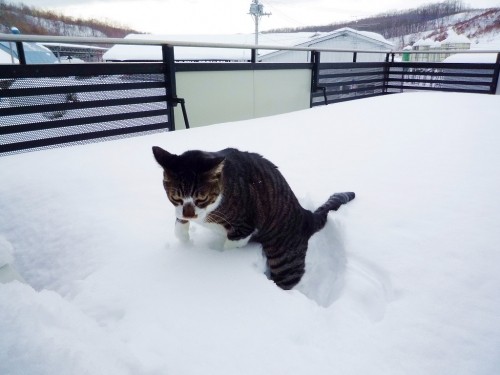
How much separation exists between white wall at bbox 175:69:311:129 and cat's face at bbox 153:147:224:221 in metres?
3.41

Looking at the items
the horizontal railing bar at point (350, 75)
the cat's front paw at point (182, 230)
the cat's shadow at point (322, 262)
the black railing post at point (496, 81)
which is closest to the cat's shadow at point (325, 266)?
the cat's shadow at point (322, 262)

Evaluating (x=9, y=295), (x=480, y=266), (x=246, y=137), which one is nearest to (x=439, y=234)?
(x=480, y=266)

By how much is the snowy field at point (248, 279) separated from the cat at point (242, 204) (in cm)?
10

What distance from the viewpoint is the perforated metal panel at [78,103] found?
11.1 ft

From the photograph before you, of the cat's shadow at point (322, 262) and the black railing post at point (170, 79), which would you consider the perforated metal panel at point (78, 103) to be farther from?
the cat's shadow at point (322, 262)

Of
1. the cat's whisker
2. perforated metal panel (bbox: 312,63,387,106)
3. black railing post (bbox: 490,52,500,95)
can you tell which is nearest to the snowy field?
the cat's whisker

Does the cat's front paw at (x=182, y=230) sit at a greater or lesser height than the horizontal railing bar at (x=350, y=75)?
lesser

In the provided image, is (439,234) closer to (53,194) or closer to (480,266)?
(480,266)

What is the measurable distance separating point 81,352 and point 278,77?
586cm

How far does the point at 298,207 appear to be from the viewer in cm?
175

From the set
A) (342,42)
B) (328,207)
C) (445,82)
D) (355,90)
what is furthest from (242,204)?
(342,42)

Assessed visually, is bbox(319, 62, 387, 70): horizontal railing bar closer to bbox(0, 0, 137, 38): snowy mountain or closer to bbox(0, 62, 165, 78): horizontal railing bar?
bbox(0, 62, 165, 78): horizontal railing bar

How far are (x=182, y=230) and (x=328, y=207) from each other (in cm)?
89

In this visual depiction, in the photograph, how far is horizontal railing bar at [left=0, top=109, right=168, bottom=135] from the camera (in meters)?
3.41
